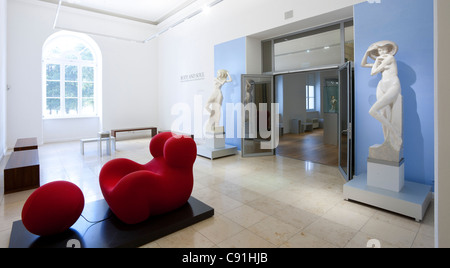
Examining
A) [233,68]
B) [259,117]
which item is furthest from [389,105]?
[233,68]

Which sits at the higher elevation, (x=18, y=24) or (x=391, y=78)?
(x=18, y=24)

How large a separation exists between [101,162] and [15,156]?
1.64m

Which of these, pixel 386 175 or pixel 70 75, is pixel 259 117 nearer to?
pixel 386 175

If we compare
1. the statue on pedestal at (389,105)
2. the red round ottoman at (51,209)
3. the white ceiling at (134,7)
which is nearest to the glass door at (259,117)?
the statue on pedestal at (389,105)

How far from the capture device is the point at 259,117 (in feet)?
22.2

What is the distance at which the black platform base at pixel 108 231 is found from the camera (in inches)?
88.1

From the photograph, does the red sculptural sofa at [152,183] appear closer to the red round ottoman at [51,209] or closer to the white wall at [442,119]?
the red round ottoman at [51,209]

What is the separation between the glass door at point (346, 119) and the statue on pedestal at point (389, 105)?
0.75 metres

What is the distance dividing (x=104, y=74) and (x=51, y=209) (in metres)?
8.48

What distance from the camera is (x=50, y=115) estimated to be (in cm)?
884

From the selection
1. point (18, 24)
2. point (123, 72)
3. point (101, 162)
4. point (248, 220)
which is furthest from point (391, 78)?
point (18, 24)

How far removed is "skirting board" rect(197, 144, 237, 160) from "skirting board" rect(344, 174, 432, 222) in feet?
11.2

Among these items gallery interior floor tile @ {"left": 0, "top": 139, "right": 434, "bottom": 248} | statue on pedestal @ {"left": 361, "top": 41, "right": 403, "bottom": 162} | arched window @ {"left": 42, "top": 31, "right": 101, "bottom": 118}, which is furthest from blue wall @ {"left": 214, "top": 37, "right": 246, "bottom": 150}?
arched window @ {"left": 42, "top": 31, "right": 101, "bottom": 118}
